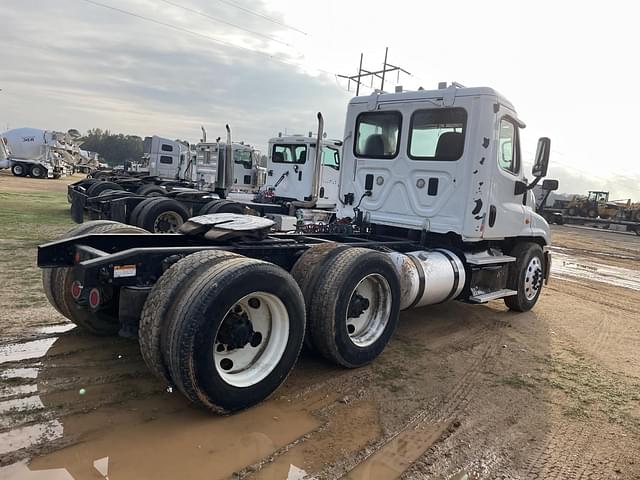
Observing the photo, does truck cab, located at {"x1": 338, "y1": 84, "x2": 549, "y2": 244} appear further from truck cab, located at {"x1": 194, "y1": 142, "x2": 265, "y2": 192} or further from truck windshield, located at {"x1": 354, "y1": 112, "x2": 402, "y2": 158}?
truck cab, located at {"x1": 194, "y1": 142, "x2": 265, "y2": 192}

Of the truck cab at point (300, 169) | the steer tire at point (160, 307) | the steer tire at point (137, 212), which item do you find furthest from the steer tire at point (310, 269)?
the truck cab at point (300, 169)

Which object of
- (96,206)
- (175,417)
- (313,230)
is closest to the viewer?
(175,417)

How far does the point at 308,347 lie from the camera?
4.39 meters

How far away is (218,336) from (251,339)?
0.28m

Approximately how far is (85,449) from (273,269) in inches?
64.8

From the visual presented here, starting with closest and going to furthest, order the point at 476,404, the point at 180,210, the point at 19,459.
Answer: the point at 19,459 < the point at 476,404 < the point at 180,210

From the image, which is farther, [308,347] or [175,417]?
[308,347]

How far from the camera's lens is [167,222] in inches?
407

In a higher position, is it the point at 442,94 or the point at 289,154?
the point at 442,94

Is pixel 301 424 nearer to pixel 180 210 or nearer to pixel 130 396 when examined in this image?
pixel 130 396

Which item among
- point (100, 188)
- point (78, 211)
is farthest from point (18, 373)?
point (100, 188)

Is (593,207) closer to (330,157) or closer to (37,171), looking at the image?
(330,157)

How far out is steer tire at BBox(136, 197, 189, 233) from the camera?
981 cm

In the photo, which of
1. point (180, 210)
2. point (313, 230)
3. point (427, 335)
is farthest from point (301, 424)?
point (180, 210)
